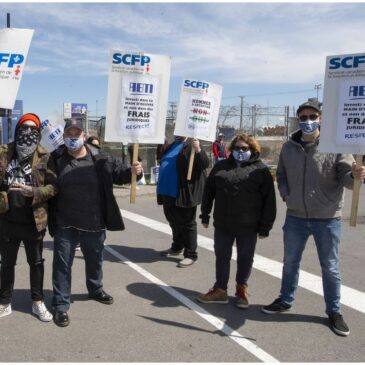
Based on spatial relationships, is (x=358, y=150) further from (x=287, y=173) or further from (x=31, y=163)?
(x=31, y=163)

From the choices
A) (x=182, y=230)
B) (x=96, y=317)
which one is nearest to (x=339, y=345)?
(x=96, y=317)

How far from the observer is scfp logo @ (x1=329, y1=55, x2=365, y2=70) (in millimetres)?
3923

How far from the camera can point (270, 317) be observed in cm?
440

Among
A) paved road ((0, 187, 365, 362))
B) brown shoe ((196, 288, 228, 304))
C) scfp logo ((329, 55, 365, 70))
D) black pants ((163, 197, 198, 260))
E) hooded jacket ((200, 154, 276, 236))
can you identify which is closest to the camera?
paved road ((0, 187, 365, 362))

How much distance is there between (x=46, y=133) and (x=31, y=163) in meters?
3.41

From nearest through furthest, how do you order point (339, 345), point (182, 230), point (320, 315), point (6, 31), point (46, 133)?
point (339, 345) < point (320, 315) < point (6, 31) < point (182, 230) < point (46, 133)

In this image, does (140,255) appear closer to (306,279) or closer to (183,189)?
(183,189)

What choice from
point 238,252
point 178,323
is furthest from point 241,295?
point 178,323

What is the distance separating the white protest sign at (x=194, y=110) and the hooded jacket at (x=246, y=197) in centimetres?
153

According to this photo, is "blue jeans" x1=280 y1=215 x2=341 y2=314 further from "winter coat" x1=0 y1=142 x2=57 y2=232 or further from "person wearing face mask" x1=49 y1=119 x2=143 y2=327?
"winter coat" x1=0 y1=142 x2=57 y2=232

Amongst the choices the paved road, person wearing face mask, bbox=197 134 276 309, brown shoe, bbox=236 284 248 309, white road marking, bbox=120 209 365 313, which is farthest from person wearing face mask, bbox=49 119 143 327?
white road marking, bbox=120 209 365 313

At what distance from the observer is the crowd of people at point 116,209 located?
4.13 m

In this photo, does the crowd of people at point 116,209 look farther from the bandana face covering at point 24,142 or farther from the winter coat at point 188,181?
the winter coat at point 188,181

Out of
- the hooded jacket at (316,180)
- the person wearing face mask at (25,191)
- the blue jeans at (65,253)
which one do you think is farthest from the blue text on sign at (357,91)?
the person wearing face mask at (25,191)
